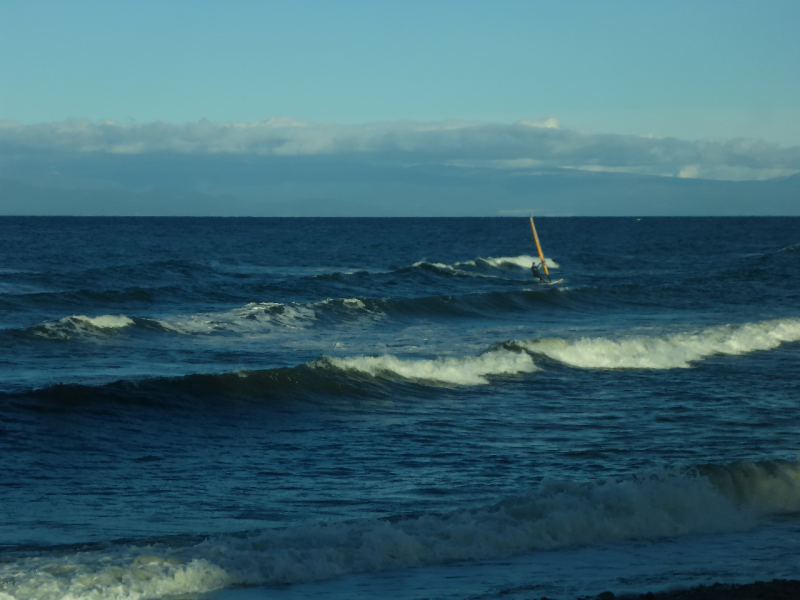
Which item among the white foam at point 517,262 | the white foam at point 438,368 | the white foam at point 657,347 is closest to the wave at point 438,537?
the white foam at point 438,368

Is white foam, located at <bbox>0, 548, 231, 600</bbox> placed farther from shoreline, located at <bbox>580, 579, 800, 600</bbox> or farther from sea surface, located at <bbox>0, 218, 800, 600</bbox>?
shoreline, located at <bbox>580, 579, 800, 600</bbox>

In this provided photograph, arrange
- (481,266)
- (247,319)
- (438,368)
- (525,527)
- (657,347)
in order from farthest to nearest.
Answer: (481,266) < (247,319) < (657,347) < (438,368) < (525,527)

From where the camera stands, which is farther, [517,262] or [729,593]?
[517,262]

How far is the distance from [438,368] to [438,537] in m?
11.9

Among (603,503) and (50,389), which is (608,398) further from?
(50,389)

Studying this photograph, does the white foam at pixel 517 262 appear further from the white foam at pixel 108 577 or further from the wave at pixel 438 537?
the white foam at pixel 108 577

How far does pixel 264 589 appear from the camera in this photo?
10.0 metres

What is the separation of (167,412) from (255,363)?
6.39m

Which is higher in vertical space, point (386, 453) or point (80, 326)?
point (80, 326)

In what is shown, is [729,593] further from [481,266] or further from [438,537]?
[481,266]

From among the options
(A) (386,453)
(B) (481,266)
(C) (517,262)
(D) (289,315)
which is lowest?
(A) (386,453)

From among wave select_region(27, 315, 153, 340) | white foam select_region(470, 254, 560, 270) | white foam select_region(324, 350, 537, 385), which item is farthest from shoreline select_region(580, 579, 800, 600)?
white foam select_region(470, 254, 560, 270)

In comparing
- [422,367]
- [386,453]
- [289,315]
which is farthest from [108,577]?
[289,315]

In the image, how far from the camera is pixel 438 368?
23.2 metres
